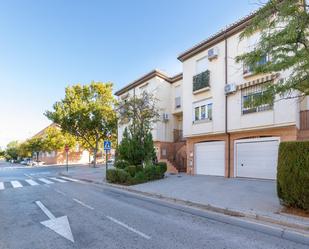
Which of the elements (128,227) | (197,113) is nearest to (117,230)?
(128,227)

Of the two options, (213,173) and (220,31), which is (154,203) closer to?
(213,173)

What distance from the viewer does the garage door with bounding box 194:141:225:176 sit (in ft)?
56.0

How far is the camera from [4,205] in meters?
8.88

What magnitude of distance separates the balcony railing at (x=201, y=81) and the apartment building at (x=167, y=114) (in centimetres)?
441

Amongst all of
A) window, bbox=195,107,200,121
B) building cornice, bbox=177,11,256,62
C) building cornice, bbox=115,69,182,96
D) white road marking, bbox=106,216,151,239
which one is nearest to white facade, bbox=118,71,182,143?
building cornice, bbox=115,69,182,96

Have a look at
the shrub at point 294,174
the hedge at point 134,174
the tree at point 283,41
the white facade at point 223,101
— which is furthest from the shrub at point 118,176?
the tree at point 283,41

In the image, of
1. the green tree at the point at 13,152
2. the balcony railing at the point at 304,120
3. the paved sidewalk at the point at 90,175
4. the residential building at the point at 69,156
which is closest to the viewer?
the balcony railing at the point at 304,120

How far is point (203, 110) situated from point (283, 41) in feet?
37.9

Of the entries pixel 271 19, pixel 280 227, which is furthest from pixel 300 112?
pixel 280 227

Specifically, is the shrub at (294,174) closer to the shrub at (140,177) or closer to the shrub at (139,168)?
the shrub at (140,177)

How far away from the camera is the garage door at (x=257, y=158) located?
13.9 meters

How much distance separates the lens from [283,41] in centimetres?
659

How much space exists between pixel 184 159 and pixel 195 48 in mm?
9466

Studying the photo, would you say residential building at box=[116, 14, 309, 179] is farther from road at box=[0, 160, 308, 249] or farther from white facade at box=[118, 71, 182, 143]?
road at box=[0, 160, 308, 249]
